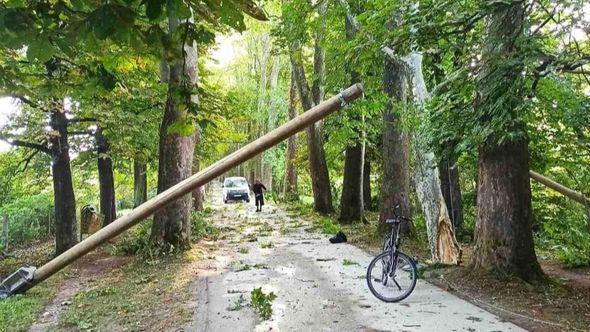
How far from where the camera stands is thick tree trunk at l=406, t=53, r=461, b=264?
10166 millimetres

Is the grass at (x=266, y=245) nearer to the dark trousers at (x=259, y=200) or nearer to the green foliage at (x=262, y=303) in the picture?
the green foliage at (x=262, y=303)

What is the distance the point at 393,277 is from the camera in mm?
7953

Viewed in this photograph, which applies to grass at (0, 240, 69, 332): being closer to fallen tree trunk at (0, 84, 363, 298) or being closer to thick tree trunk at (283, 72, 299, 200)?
fallen tree trunk at (0, 84, 363, 298)

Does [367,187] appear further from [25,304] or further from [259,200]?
[25,304]

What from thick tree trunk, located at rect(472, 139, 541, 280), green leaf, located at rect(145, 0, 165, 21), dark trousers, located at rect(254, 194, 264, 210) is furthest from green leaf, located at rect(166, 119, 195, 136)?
dark trousers, located at rect(254, 194, 264, 210)

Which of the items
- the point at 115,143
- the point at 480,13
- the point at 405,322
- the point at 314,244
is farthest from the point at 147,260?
the point at 480,13

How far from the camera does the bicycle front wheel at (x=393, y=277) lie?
791 cm

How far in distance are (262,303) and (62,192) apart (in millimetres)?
9706

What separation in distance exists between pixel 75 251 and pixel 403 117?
26.1ft

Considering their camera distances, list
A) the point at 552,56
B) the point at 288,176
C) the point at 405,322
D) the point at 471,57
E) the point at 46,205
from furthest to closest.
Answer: the point at 288,176 < the point at 46,205 < the point at 471,57 < the point at 405,322 < the point at 552,56

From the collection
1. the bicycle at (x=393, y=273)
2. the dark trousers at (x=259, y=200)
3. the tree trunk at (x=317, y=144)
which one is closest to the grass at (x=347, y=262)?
the bicycle at (x=393, y=273)

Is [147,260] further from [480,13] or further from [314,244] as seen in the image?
[480,13]

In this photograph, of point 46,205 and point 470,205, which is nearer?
point 470,205

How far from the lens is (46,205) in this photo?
844 inches
